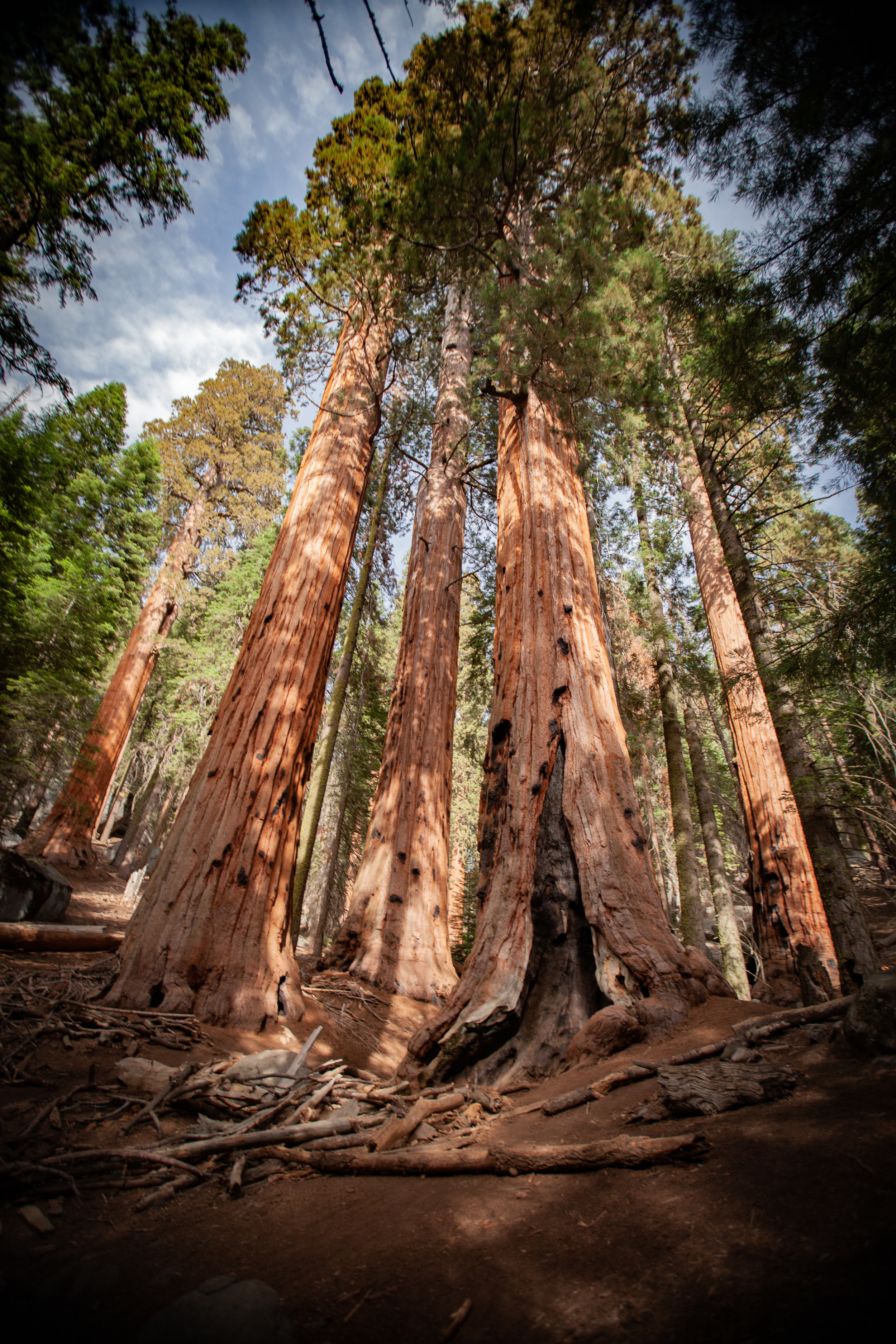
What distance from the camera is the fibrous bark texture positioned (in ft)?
9.87

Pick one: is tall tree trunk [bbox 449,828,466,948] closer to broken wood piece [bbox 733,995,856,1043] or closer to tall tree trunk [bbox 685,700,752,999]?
tall tree trunk [bbox 685,700,752,999]

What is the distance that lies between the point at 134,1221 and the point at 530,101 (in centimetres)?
955

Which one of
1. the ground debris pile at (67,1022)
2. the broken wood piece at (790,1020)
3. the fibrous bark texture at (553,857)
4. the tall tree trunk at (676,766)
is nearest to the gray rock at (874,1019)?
the broken wood piece at (790,1020)

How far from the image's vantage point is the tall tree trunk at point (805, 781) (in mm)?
4652

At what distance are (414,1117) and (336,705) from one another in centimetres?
689

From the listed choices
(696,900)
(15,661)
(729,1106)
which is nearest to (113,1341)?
(729,1106)

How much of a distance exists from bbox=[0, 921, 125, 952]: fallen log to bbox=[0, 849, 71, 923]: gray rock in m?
0.30

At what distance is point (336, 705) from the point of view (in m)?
8.86

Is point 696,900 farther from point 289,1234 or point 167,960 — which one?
point 289,1234

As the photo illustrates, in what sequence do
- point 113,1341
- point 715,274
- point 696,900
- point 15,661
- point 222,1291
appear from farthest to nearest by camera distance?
1. point 15,661
2. point 696,900
3. point 715,274
4. point 222,1291
5. point 113,1341

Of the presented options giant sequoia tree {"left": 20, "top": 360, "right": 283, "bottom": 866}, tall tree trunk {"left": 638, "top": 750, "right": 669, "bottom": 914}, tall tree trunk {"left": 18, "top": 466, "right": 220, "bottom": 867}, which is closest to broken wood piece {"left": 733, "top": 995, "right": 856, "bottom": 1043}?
tall tree trunk {"left": 638, "top": 750, "right": 669, "bottom": 914}

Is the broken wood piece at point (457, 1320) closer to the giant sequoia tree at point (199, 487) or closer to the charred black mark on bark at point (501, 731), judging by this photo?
the charred black mark on bark at point (501, 731)

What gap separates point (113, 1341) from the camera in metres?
1.13

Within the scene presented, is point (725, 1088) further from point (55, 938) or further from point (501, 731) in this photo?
point (55, 938)
